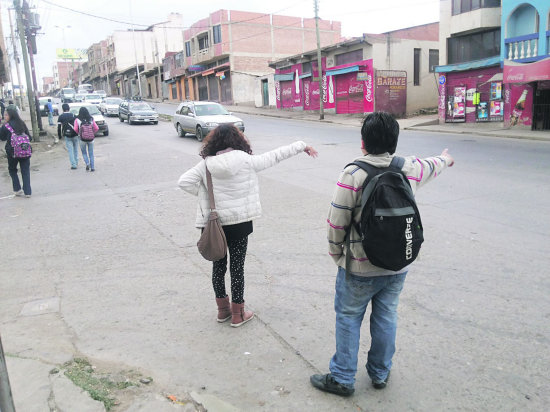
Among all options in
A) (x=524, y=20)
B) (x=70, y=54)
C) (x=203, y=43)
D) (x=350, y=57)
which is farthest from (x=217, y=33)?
(x=70, y=54)

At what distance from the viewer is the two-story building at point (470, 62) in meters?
22.4

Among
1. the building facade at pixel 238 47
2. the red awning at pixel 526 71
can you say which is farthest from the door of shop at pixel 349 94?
the building facade at pixel 238 47

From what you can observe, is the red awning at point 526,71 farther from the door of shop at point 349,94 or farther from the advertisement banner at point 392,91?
the door of shop at point 349,94

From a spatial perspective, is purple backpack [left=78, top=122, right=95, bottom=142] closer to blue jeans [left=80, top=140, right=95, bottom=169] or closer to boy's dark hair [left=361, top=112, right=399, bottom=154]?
blue jeans [left=80, top=140, right=95, bottom=169]

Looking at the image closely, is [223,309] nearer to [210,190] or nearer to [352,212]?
[210,190]

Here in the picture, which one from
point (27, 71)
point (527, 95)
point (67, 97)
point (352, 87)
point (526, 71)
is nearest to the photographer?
point (526, 71)

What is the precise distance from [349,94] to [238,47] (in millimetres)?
19209

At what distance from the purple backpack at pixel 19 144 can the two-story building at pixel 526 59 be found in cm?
1836

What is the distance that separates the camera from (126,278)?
16.7 ft

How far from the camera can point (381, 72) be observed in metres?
30.5

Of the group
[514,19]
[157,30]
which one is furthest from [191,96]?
[514,19]

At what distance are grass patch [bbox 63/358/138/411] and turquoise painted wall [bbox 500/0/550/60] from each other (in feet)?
70.8

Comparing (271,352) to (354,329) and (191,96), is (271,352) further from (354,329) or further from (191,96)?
(191,96)

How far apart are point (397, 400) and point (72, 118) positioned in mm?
12780
